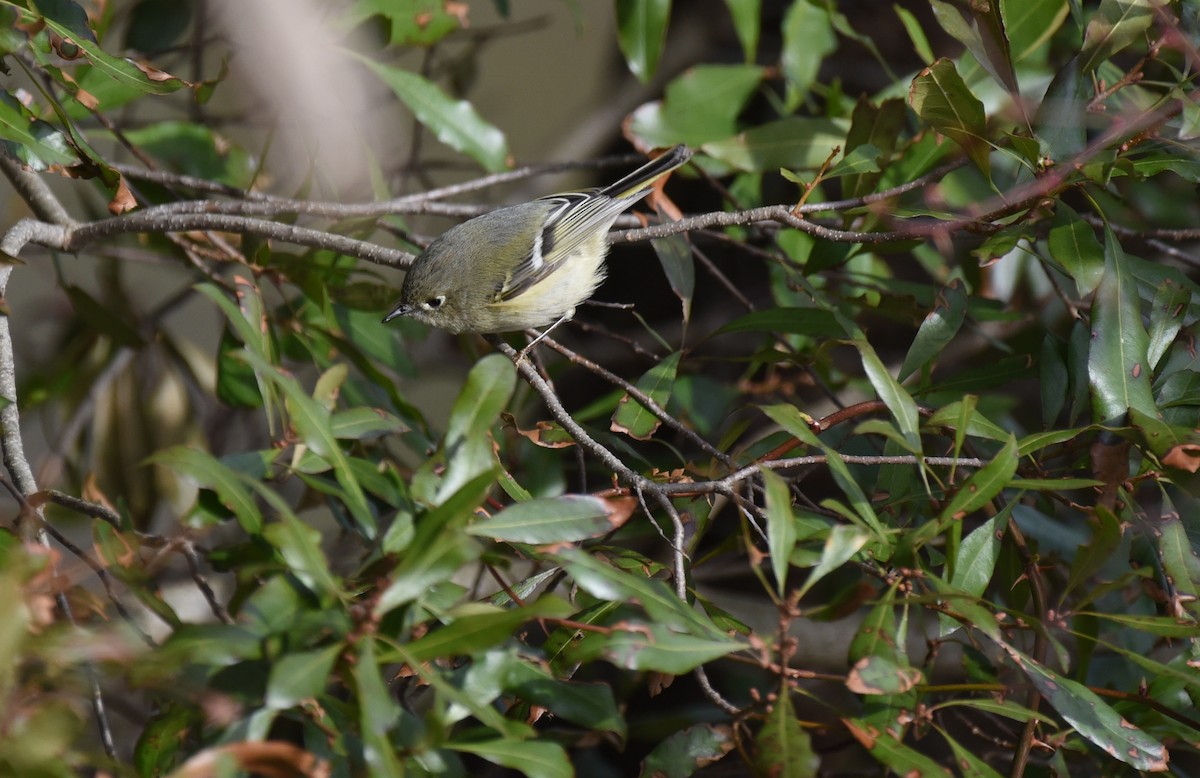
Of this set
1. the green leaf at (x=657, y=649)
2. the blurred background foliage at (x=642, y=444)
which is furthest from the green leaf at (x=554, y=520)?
the green leaf at (x=657, y=649)

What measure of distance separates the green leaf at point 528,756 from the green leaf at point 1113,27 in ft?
3.52

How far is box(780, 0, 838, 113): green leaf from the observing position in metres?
2.10

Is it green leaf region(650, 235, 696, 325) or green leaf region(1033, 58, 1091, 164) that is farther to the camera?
green leaf region(650, 235, 696, 325)

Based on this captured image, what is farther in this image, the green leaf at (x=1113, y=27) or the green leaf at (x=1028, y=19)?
the green leaf at (x=1028, y=19)

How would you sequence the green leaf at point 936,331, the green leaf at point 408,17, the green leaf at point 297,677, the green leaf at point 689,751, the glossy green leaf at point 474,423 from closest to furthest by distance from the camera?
the green leaf at point 297,677 → the glossy green leaf at point 474,423 → the green leaf at point 689,751 → the green leaf at point 936,331 → the green leaf at point 408,17

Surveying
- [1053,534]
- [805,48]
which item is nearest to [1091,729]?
[1053,534]

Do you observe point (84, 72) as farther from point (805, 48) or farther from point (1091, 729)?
point (1091, 729)

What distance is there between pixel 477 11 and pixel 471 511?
3.58 metres

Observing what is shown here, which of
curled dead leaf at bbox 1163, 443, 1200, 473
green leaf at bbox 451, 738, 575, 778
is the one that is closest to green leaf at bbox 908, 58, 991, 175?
curled dead leaf at bbox 1163, 443, 1200, 473

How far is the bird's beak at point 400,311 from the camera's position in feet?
6.30

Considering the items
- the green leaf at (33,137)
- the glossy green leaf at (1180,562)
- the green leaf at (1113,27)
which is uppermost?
the green leaf at (33,137)

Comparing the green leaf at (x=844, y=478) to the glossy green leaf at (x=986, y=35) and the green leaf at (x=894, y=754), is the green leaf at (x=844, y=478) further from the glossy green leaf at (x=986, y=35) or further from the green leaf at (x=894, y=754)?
the glossy green leaf at (x=986, y=35)

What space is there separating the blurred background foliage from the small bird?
0.09m

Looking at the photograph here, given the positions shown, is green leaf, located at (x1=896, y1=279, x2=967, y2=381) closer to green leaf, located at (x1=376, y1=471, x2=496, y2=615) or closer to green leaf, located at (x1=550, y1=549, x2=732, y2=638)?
green leaf, located at (x1=550, y1=549, x2=732, y2=638)
